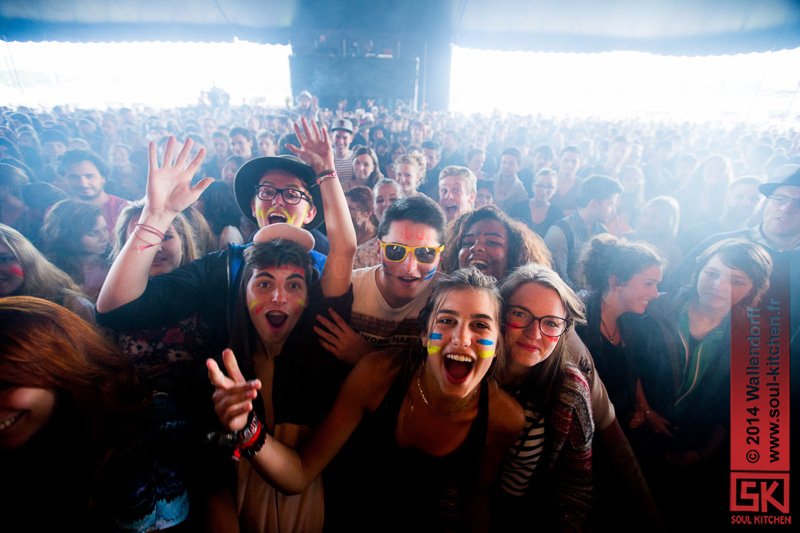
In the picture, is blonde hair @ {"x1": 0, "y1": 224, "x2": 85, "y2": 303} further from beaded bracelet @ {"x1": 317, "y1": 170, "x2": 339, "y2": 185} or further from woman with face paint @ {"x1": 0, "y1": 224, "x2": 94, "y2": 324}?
beaded bracelet @ {"x1": 317, "y1": 170, "x2": 339, "y2": 185}

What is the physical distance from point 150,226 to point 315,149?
0.83 metres

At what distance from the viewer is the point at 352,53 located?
50.3 ft

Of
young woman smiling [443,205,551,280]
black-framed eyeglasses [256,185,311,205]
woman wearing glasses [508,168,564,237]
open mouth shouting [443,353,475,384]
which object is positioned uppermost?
woman wearing glasses [508,168,564,237]

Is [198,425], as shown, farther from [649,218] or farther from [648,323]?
[649,218]

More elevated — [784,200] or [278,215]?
[784,200]

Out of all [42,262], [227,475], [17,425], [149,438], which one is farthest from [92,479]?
[42,262]

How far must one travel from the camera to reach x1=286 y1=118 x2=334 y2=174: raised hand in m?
1.68

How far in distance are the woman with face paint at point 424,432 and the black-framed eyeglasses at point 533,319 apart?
0.11 metres

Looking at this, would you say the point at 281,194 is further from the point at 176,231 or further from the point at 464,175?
the point at 464,175

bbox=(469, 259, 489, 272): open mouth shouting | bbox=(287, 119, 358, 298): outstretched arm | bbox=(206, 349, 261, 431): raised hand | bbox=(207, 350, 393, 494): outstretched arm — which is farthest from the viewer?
bbox=(469, 259, 489, 272): open mouth shouting

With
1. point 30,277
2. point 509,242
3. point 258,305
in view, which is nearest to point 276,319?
point 258,305

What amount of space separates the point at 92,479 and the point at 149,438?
0.65 feet

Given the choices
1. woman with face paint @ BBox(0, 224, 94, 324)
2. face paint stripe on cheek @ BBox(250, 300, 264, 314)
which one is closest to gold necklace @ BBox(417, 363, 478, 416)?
face paint stripe on cheek @ BBox(250, 300, 264, 314)

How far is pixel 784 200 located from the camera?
7.22 feet
